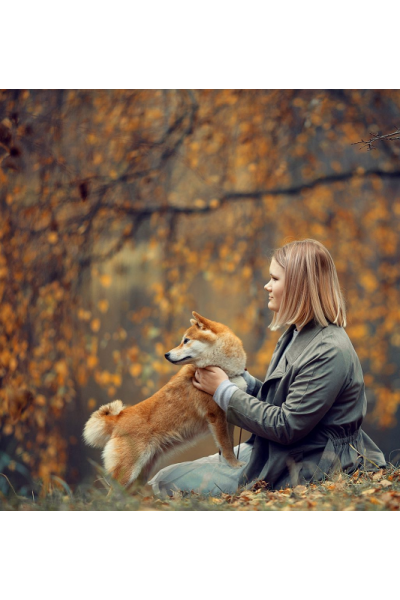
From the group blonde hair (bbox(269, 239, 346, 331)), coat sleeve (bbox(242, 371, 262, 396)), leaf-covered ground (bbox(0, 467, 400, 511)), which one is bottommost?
leaf-covered ground (bbox(0, 467, 400, 511))

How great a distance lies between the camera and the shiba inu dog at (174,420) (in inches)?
112

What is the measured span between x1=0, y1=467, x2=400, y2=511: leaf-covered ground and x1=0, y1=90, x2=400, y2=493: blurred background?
6.61 ft

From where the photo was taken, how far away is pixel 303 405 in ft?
8.04

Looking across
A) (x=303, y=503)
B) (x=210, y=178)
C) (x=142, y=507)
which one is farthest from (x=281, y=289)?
(x=210, y=178)

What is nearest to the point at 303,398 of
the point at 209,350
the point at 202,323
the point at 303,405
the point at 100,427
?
the point at 303,405

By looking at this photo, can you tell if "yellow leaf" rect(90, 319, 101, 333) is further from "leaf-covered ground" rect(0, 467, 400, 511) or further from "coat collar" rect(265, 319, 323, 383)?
"coat collar" rect(265, 319, 323, 383)

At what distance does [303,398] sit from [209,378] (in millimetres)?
570

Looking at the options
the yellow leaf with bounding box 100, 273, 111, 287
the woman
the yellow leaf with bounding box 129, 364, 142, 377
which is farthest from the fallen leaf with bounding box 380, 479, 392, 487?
the yellow leaf with bounding box 100, 273, 111, 287

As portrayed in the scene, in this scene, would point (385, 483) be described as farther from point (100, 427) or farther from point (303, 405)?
point (100, 427)

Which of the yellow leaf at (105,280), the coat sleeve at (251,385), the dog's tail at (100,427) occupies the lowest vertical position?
the dog's tail at (100,427)

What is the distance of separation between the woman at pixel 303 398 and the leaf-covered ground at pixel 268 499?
0.07 metres

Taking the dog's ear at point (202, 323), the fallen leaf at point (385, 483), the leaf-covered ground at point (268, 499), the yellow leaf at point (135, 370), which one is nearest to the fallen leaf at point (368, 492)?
the leaf-covered ground at point (268, 499)

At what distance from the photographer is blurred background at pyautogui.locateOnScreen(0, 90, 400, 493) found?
4621 mm

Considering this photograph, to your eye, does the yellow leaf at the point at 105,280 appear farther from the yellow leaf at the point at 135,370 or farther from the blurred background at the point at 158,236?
the yellow leaf at the point at 135,370
